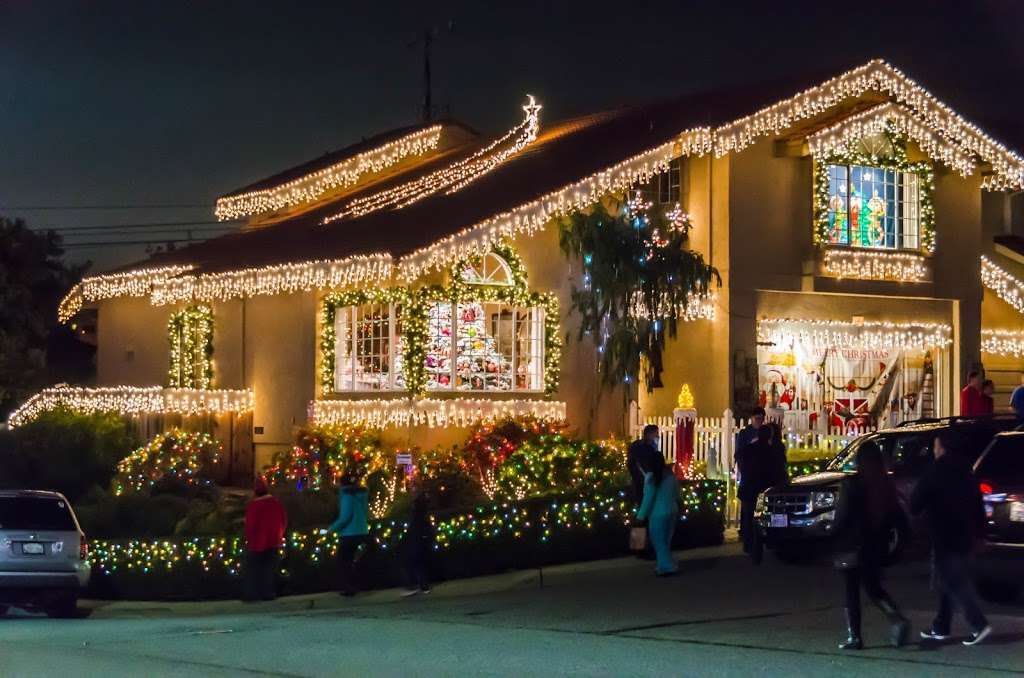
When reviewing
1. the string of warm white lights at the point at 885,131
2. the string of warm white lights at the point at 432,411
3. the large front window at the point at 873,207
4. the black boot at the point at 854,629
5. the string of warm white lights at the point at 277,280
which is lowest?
the black boot at the point at 854,629

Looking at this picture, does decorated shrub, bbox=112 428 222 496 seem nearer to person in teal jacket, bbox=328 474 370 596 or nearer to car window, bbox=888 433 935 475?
person in teal jacket, bbox=328 474 370 596

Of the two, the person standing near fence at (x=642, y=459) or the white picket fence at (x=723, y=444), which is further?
the white picket fence at (x=723, y=444)

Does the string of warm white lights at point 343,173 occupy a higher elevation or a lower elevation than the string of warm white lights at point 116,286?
higher

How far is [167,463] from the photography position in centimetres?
2819

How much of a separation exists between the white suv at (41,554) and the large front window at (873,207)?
1478 centimetres

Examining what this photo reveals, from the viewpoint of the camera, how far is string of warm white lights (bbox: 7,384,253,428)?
1206 inches

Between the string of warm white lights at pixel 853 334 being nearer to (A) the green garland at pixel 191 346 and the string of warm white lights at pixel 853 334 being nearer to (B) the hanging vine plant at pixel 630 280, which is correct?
(B) the hanging vine plant at pixel 630 280

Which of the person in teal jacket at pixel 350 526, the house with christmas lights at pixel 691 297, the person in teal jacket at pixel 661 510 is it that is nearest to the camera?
the person in teal jacket at pixel 661 510

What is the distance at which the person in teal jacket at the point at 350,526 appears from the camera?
790 inches

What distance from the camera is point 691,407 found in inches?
1089

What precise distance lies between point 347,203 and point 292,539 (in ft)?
45.8

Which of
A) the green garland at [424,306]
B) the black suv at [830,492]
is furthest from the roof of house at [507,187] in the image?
the black suv at [830,492]

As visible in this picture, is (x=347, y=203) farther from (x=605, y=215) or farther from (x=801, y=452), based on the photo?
(x=801, y=452)

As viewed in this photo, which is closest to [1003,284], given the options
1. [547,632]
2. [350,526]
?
[350,526]
